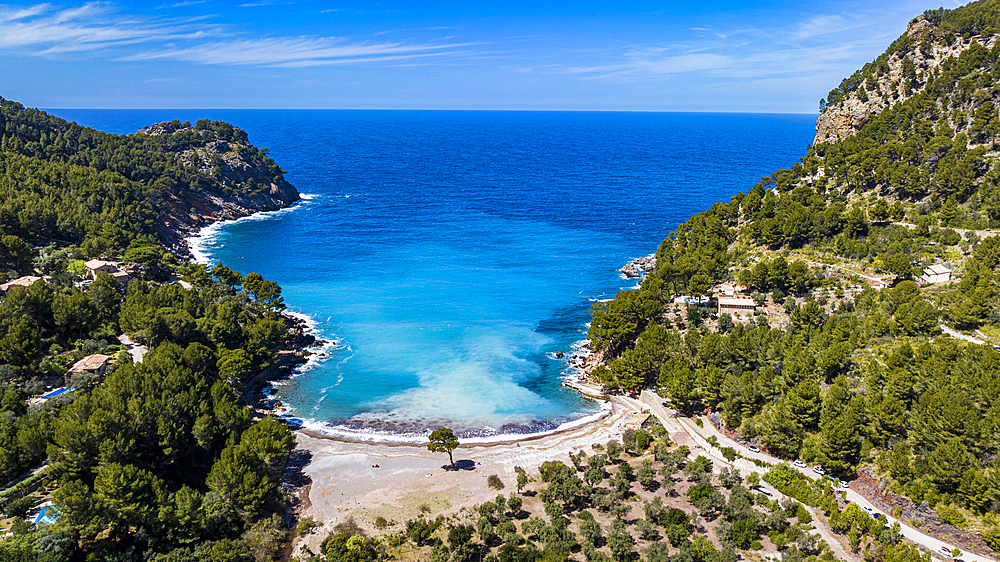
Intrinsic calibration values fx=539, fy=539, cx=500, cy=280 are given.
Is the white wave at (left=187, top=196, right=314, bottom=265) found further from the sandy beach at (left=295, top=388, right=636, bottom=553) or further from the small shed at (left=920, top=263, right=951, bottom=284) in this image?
the small shed at (left=920, top=263, right=951, bottom=284)

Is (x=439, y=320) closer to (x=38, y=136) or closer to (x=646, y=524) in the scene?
(x=646, y=524)

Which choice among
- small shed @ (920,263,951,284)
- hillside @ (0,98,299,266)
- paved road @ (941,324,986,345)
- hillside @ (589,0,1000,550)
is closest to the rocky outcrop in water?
hillside @ (589,0,1000,550)

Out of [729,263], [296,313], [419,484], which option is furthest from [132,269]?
[729,263]

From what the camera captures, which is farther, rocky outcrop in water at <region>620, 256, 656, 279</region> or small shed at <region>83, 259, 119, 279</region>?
rocky outcrop in water at <region>620, 256, 656, 279</region>

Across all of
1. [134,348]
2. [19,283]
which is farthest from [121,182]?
[134,348]

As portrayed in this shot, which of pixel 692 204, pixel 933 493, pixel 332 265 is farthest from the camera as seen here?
pixel 692 204
